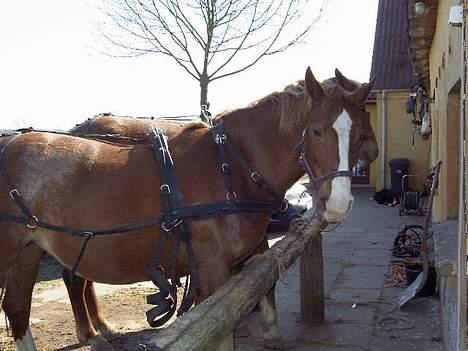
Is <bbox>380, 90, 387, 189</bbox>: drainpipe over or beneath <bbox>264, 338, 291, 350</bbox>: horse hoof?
over

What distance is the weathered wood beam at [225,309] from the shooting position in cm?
193

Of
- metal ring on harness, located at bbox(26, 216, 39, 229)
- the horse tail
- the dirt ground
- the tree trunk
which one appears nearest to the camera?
metal ring on harness, located at bbox(26, 216, 39, 229)

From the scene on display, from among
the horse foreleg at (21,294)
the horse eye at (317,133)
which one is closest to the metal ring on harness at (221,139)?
the horse eye at (317,133)

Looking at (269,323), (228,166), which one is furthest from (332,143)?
(269,323)

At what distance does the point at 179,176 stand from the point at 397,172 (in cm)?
1269

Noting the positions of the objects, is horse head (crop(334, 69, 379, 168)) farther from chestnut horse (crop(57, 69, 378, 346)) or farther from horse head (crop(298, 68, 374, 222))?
chestnut horse (crop(57, 69, 378, 346))

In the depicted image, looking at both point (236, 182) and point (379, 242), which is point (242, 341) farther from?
point (379, 242)

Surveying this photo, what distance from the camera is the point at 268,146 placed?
3.19m

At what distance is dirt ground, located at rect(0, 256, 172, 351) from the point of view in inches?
175

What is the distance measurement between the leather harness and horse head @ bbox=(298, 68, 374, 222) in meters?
Result: 0.05

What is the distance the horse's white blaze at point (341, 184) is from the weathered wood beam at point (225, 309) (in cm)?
50

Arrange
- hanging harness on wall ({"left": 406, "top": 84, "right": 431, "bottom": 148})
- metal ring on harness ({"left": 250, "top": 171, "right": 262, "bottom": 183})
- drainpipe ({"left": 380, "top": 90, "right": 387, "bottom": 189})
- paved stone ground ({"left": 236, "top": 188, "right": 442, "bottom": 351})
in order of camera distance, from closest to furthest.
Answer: metal ring on harness ({"left": 250, "top": 171, "right": 262, "bottom": 183}), paved stone ground ({"left": 236, "top": 188, "right": 442, "bottom": 351}), hanging harness on wall ({"left": 406, "top": 84, "right": 431, "bottom": 148}), drainpipe ({"left": 380, "top": 90, "right": 387, "bottom": 189})

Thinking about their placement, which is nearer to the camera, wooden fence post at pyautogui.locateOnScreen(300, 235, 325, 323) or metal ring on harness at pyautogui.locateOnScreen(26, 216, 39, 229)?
metal ring on harness at pyautogui.locateOnScreen(26, 216, 39, 229)

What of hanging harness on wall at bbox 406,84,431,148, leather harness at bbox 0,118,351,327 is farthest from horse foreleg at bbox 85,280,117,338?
hanging harness on wall at bbox 406,84,431,148
